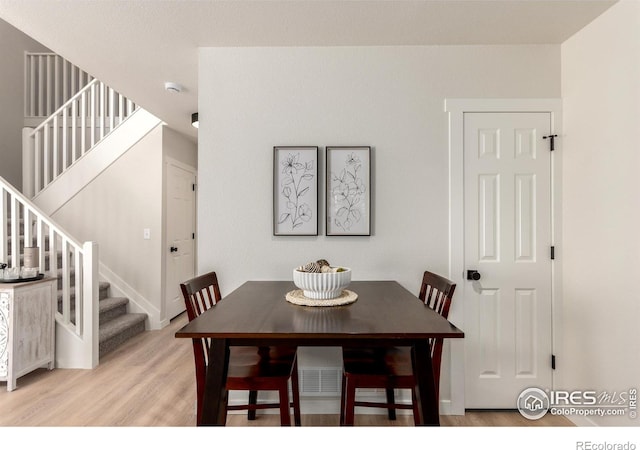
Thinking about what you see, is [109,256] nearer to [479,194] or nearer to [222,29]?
[222,29]

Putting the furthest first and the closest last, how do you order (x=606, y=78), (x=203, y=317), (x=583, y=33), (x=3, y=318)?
(x=3, y=318) < (x=583, y=33) < (x=606, y=78) < (x=203, y=317)

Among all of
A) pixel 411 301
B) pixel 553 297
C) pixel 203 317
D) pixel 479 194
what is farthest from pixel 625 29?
pixel 203 317

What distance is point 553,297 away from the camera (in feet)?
7.84

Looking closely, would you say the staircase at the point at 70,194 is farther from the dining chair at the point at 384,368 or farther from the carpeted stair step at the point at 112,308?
the dining chair at the point at 384,368

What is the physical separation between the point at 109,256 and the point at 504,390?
4074mm

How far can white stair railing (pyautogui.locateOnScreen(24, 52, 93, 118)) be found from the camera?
5.04 metres

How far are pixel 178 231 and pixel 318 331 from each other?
3.73 m

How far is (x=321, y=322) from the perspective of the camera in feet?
4.99

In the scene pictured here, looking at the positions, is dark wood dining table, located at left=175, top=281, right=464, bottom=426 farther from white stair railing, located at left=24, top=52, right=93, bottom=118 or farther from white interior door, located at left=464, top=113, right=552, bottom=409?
white stair railing, located at left=24, top=52, right=93, bottom=118

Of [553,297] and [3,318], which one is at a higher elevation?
[553,297]

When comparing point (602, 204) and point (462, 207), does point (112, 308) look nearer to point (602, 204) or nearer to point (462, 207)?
point (462, 207)

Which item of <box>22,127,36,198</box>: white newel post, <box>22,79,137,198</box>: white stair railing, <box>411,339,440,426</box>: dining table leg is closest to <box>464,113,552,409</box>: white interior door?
<box>411,339,440,426</box>: dining table leg

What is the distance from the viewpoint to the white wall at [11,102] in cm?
472

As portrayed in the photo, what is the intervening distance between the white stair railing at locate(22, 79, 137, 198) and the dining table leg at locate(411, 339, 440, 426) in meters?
4.18
